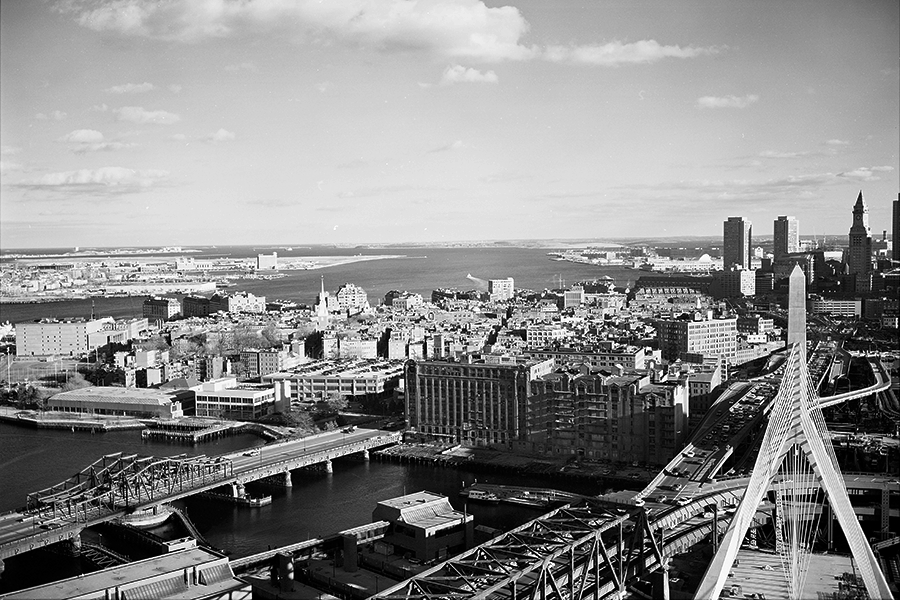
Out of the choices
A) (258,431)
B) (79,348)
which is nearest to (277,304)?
(79,348)

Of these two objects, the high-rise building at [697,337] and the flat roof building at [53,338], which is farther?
the flat roof building at [53,338]

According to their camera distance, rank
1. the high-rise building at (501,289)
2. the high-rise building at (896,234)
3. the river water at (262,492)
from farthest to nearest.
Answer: the high-rise building at (501,289)
the high-rise building at (896,234)
the river water at (262,492)

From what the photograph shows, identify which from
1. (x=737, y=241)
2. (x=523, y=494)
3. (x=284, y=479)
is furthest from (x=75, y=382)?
(x=737, y=241)

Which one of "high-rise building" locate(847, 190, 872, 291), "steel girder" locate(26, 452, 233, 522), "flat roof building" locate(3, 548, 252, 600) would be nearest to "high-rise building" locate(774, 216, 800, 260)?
"high-rise building" locate(847, 190, 872, 291)

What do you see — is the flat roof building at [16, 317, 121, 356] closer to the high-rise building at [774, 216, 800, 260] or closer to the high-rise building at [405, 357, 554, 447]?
the high-rise building at [405, 357, 554, 447]

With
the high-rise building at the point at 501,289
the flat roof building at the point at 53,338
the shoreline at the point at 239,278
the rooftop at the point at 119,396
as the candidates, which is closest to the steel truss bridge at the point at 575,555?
the rooftop at the point at 119,396

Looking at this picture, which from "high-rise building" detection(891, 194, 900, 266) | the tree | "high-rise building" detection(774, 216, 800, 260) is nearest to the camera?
"high-rise building" detection(891, 194, 900, 266)

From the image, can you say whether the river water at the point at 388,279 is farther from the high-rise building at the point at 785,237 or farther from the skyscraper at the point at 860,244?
the skyscraper at the point at 860,244
